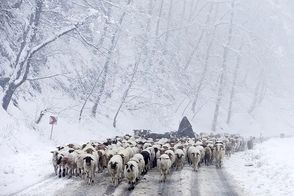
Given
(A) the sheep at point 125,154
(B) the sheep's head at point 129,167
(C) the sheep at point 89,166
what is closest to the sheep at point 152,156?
(A) the sheep at point 125,154

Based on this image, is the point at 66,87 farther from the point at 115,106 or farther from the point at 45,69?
the point at 115,106

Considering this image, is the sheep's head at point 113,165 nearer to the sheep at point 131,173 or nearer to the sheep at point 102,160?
the sheep at point 131,173

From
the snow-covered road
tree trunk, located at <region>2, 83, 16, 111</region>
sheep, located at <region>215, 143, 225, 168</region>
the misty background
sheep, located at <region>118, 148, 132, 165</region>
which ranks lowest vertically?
the snow-covered road

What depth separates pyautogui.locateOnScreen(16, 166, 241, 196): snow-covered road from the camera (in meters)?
16.6

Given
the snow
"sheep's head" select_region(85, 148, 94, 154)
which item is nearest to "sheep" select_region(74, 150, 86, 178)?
"sheep's head" select_region(85, 148, 94, 154)

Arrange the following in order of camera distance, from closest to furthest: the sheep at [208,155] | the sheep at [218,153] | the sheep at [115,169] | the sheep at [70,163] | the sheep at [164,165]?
the sheep at [115,169]
the sheep at [70,163]
the sheep at [164,165]
the sheep at [208,155]
the sheep at [218,153]

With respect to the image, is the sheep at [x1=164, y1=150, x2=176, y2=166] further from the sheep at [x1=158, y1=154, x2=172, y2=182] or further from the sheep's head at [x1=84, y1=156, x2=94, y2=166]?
the sheep's head at [x1=84, y1=156, x2=94, y2=166]

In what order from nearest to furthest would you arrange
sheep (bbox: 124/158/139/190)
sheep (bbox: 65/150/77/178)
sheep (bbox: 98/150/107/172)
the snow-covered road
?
the snow-covered road, sheep (bbox: 124/158/139/190), sheep (bbox: 65/150/77/178), sheep (bbox: 98/150/107/172)

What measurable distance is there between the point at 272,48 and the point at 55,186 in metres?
63.7

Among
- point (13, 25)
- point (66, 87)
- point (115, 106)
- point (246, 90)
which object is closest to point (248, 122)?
point (246, 90)

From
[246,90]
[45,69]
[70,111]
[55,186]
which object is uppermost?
[246,90]

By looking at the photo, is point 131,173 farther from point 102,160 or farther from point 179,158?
point 179,158

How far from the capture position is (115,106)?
1871 inches

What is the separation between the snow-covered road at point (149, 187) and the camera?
16.6m
